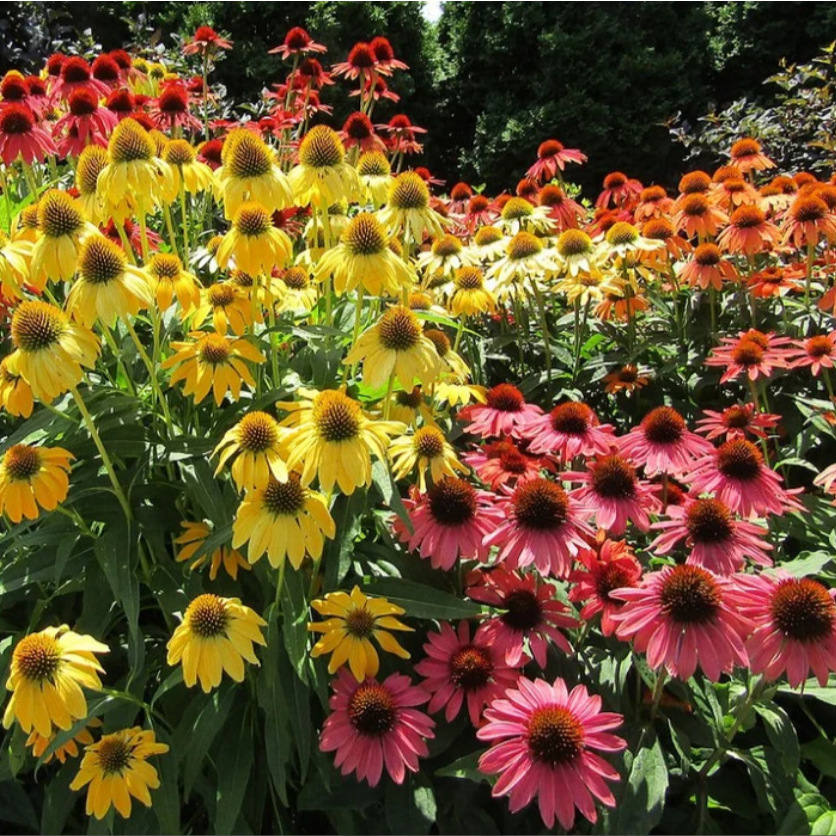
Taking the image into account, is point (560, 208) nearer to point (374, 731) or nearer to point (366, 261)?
point (366, 261)

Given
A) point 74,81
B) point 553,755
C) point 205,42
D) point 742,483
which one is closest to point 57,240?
point 553,755

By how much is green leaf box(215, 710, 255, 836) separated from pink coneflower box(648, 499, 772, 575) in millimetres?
802

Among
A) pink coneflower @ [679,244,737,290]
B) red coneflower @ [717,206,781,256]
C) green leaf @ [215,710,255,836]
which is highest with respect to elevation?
red coneflower @ [717,206,781,256]

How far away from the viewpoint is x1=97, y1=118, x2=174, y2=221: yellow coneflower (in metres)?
1.76

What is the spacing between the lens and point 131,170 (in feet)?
5.82

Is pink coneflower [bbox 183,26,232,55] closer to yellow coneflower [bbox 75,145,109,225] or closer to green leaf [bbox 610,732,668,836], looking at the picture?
yellow coneflower [bbox 75,145,109,225]

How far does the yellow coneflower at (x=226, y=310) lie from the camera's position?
1839 millimetres

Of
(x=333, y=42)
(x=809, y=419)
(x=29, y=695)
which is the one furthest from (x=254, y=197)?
(x=333, y=42)

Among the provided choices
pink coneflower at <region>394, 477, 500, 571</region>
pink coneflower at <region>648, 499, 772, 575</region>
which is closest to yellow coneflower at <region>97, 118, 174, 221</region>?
pink coneflower at <region>394, 477, 500, 571</region>

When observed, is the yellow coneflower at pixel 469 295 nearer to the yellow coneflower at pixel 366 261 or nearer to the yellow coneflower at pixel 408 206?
the yellow coneflower at pixel 408 206

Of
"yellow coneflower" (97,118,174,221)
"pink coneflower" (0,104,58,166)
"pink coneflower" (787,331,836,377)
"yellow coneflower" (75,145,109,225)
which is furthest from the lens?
"pink coneflower" (0,104,58,166)

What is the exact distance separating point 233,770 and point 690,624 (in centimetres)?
81

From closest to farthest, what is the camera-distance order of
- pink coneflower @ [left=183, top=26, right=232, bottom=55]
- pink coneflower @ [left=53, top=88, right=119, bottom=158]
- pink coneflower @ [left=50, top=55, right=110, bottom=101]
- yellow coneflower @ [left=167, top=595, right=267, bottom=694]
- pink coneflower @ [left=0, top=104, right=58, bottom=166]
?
1. yellow coneflower @ [left=167, top=595, right=267, bottom=694]
2. pink coneflower @ [left=0, top=104, right=58, bottom=166]
3. pink coneflower @ [left=53, top=88, right=119, bottom=158]
4. pink coneflower @ [left=50, top=55, right=110, bottom=101]
5. pink coneflower @ [left=183, top=26, right=232, bottom=55]

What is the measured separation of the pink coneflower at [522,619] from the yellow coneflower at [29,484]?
2.52 feet
